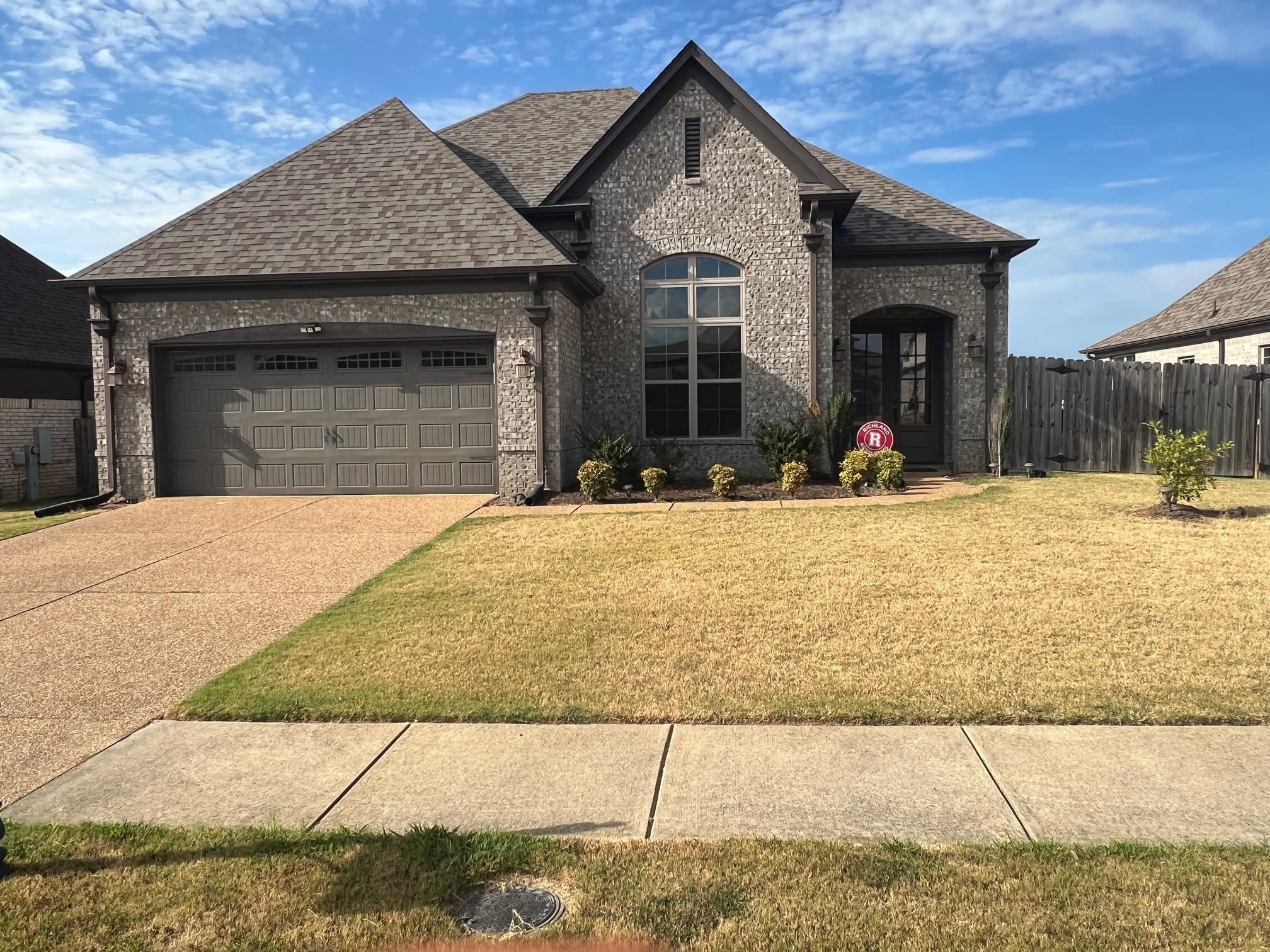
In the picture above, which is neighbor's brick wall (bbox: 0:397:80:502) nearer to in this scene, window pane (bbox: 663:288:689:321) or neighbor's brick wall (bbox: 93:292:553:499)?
neighbor's brick wall (bbox: 93:292:553:499)

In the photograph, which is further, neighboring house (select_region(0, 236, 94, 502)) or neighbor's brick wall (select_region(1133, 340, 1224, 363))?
neighbor's brick wall (select_region(1133, 340, 1224, 363))

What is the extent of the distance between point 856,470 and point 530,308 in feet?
18.7

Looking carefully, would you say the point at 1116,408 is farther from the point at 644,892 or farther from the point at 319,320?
the point at 644,892

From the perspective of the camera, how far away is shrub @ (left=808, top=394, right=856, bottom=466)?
49.8ft

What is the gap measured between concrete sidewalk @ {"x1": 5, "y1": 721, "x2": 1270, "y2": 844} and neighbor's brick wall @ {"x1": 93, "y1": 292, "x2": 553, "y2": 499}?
31.1 ft

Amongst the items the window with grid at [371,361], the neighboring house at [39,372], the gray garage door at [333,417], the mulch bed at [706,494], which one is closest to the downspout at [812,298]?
the mulch bed at [706,494]

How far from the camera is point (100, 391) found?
15.0m

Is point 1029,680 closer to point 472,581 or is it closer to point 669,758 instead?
point 669,758

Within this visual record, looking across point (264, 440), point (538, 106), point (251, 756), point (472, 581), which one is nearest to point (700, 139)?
point (538, 106)

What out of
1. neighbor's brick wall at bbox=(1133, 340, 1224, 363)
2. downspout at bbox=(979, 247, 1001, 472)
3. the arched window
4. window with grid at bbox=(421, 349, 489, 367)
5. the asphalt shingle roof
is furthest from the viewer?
neighbor's brick wall at bbox=(1133, 340, 1224, 363)

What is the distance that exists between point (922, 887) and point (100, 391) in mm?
15757

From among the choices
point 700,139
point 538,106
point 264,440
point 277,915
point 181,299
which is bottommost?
point 277,915

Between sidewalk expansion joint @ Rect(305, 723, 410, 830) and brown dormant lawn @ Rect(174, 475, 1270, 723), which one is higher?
brown dormant lawn @ Rect(174, 475, 1270, 723)

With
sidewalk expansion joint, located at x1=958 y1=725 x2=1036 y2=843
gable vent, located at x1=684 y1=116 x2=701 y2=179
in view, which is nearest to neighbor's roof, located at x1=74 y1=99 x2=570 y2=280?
gable vent, located at x1=684 y1=116 x2=701 y2=179
